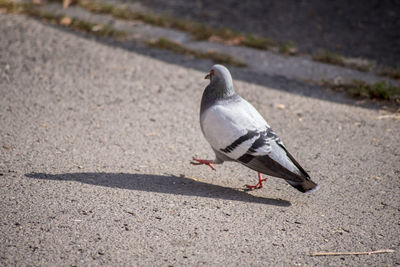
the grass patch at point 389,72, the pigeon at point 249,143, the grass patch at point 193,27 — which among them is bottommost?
the pigeon at point 249,143

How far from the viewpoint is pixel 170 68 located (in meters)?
6.14

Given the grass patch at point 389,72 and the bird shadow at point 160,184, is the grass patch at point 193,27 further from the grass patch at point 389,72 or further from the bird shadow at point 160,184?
the bird shadow at point 160,184

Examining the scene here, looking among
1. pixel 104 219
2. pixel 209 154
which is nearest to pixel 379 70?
pixel 209 154

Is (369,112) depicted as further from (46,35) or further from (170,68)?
(46,35)

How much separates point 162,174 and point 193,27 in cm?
394

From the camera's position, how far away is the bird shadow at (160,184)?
360 cm

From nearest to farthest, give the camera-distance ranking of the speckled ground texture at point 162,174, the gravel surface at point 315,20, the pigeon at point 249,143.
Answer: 1. the speckled ground texture at point 162,174
2. the pigeon at point 249,143
3. the gravel surface at point 315,20

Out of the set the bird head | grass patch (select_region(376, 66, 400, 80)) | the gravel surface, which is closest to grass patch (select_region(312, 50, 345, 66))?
the gravel surface

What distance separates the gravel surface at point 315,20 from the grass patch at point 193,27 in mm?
399

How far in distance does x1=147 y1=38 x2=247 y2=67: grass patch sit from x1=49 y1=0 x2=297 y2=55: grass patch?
431mm

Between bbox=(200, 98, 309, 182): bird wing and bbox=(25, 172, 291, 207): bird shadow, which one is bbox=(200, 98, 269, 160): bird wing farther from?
bbox=(25, 172, 291, 207): bird shadow

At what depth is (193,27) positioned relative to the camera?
23.4 feet

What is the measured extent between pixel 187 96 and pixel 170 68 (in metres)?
0.83

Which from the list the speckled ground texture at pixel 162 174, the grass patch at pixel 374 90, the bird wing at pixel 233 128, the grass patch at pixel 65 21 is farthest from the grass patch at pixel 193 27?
the bird wing at pixel 233 128
